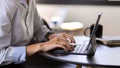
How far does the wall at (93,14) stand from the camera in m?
3.67

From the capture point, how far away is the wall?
3668 mm

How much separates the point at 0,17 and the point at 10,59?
9.6 inches

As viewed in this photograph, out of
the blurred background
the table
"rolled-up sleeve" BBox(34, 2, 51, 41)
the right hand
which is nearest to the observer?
the table

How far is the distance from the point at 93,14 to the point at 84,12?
0.45ft

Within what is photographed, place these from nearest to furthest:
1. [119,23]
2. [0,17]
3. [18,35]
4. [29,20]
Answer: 1. [0,17]
2. [18,35]
3. [29,20]
4. [119,23]

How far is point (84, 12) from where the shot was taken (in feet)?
12.3

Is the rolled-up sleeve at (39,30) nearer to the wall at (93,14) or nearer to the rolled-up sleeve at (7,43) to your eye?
the rolled-up sleeve at (7,43)

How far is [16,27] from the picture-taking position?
149 cm

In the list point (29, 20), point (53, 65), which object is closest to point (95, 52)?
point (53, 65)

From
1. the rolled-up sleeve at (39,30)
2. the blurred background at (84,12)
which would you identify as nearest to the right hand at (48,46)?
the rolled-up sleeve at (39,30)

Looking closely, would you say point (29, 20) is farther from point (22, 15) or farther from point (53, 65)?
point (53, 65)

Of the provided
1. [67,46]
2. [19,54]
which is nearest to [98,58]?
[67,46]

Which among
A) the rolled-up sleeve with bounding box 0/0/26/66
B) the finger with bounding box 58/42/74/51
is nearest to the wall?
the finger with bounding box 58/42/74/51

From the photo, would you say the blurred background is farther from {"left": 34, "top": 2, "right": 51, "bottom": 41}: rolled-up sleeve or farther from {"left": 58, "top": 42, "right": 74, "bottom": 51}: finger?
{"left": 58, "top": 42, "right": 74, "bottom": 51}: finger
